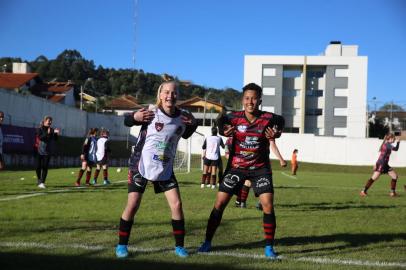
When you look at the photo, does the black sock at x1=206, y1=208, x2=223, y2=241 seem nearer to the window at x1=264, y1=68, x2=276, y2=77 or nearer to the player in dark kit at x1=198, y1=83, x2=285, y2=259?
the player in dark kit at x1=198, y1=83, x2=285, y2=259

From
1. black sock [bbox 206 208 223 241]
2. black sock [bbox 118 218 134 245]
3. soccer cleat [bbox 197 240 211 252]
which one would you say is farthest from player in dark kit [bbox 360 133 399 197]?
black sock [bbox 118 218 134 245]

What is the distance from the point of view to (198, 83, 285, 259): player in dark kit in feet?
19.1

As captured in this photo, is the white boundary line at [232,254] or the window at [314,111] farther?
the window at [314,111]

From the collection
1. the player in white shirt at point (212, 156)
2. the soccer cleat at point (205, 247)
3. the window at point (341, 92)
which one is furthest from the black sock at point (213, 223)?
the window at point (341, 92)

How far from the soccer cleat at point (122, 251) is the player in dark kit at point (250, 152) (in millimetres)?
919

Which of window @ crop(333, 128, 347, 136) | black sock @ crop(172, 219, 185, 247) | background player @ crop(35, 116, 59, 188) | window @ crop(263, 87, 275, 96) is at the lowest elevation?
black sock @ crop(172, 219, 185, 247)

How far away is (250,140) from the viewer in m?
5.89

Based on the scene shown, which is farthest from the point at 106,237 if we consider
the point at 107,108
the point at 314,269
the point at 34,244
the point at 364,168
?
the point at 107,108

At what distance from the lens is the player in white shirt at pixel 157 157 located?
18.1 feet

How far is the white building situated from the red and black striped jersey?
6632cm

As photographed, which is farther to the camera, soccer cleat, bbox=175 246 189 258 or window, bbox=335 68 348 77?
window, bbox=335 68 348 77

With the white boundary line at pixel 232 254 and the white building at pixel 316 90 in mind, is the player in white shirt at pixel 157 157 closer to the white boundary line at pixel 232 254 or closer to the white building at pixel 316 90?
the white boundary line at pixel 232 254

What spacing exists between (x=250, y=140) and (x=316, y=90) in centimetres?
7042

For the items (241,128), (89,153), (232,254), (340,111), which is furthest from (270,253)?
(340,111)
